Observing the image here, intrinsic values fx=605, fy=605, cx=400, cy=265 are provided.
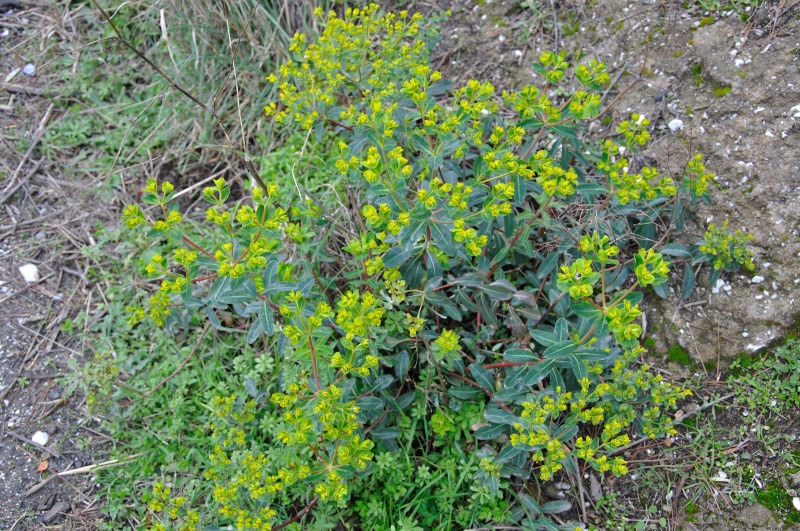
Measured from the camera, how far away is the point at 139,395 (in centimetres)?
288

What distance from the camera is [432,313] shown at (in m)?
2.59

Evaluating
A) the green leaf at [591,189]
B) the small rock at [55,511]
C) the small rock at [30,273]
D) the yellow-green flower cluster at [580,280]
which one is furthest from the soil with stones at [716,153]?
the small rock at [30,273]

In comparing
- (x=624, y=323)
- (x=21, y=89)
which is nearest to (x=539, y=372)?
(x=624, y=323)

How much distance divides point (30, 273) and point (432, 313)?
7.49ft

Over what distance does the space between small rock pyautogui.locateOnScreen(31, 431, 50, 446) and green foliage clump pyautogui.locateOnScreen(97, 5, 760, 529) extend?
79 cm

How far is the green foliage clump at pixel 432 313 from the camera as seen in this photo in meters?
2.07

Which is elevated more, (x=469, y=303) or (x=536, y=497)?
(x=469, y=303)

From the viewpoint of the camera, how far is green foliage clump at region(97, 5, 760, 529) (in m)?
2.07

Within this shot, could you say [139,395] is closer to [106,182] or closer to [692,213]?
[106,182]

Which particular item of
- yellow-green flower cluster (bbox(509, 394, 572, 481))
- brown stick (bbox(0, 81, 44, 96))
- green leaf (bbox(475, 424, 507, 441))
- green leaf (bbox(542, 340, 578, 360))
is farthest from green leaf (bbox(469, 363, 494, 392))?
brown stick (bbox(0, 81, 44, 96))

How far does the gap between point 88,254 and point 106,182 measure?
1.74 ft

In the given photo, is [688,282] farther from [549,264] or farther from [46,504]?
[46,504]

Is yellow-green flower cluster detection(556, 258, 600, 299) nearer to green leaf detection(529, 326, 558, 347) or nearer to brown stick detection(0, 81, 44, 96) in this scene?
green leaf detection(529, 326, 558, 347)

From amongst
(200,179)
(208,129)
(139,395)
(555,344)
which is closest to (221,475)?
(139,395)
